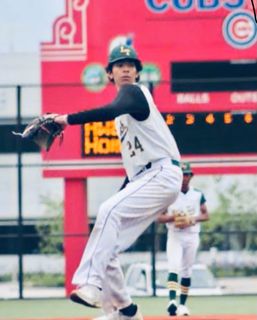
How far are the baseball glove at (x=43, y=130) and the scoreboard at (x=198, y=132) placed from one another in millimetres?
8957

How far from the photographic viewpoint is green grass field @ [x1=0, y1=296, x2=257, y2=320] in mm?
14031

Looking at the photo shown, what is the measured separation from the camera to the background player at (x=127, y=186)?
8.02m

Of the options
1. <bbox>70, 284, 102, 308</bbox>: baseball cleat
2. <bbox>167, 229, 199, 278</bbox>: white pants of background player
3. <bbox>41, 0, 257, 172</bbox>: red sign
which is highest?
<bbox>41, 0, 257, 172</bbox>: red sign

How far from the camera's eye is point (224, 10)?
1892 centimetres

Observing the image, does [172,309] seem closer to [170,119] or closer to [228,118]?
[170,119]

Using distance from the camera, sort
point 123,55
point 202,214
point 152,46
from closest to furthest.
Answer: point 123,55
point 202,214
point 152,46

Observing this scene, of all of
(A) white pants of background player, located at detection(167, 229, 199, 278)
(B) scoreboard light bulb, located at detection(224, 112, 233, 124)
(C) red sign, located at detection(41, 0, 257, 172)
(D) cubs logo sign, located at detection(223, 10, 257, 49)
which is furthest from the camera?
(D) cubs logo sign, located at detection(223, 10, 257, 49)

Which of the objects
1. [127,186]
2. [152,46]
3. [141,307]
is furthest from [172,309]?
[152,46]

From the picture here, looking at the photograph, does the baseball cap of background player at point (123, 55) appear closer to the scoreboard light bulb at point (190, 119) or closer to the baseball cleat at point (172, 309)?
the baseball cleat at point (172, 309)

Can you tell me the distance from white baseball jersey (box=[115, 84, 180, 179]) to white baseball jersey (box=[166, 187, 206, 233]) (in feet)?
18.7

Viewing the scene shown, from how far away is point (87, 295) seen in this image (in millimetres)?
7953

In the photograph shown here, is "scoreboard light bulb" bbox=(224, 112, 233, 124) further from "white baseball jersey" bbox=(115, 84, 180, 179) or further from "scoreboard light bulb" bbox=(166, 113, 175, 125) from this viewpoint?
"white baseball jersey" bbox=(115, 84, 180, 179)

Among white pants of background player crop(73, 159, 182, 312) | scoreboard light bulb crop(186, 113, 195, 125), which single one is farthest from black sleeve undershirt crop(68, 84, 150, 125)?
scoreboard light bulb crop(186, 113, 195, 125)

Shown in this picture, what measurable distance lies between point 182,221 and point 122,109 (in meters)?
5.93
